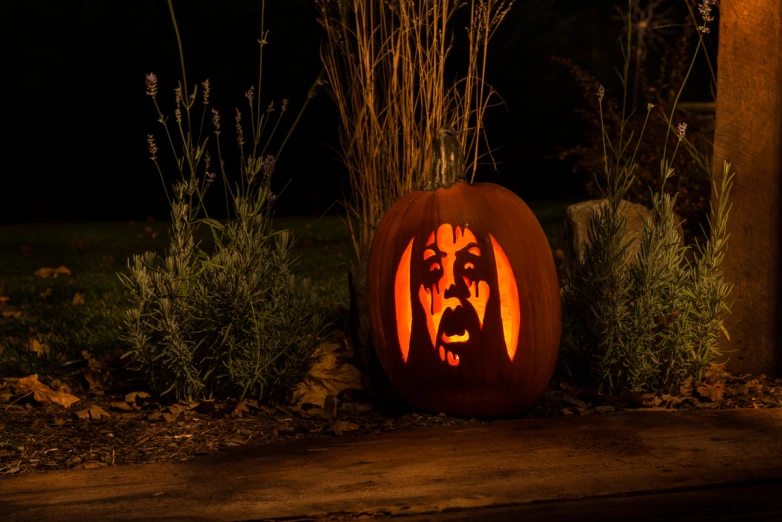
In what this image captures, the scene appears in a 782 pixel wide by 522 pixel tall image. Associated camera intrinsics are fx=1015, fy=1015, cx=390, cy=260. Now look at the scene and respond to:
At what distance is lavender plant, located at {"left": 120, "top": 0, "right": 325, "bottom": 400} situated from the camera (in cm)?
338

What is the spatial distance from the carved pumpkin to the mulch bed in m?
0.15

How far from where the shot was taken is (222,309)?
3420 millimetres

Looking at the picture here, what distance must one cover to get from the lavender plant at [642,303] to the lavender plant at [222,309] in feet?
3.17

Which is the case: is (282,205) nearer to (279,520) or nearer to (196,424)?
(196,424)

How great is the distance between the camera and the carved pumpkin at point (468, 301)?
10.3 feet

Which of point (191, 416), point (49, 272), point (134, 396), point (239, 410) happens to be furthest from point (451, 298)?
point (49, 272)

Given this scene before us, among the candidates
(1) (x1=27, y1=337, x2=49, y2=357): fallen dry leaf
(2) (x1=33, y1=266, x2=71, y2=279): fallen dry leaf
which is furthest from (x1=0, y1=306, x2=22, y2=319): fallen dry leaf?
(2) (x1=33, y1=266, x2=71, y2=279): fallen dry leaf

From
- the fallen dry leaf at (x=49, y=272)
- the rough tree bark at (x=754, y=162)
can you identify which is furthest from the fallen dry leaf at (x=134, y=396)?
the fallen dry leaf at (x=49, y=272)

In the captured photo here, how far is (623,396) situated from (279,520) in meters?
1.56

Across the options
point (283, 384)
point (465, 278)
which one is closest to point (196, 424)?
point (283, 384)

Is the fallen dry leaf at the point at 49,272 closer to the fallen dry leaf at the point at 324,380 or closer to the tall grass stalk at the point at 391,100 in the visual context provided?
the tall grass stalk at the point at 391,100

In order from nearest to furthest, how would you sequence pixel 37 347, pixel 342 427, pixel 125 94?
pixel 342 427, pixel 37 347, pixel 125 94

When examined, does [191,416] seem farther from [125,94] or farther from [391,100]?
[125,94]

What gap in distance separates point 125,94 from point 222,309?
29.0ft
